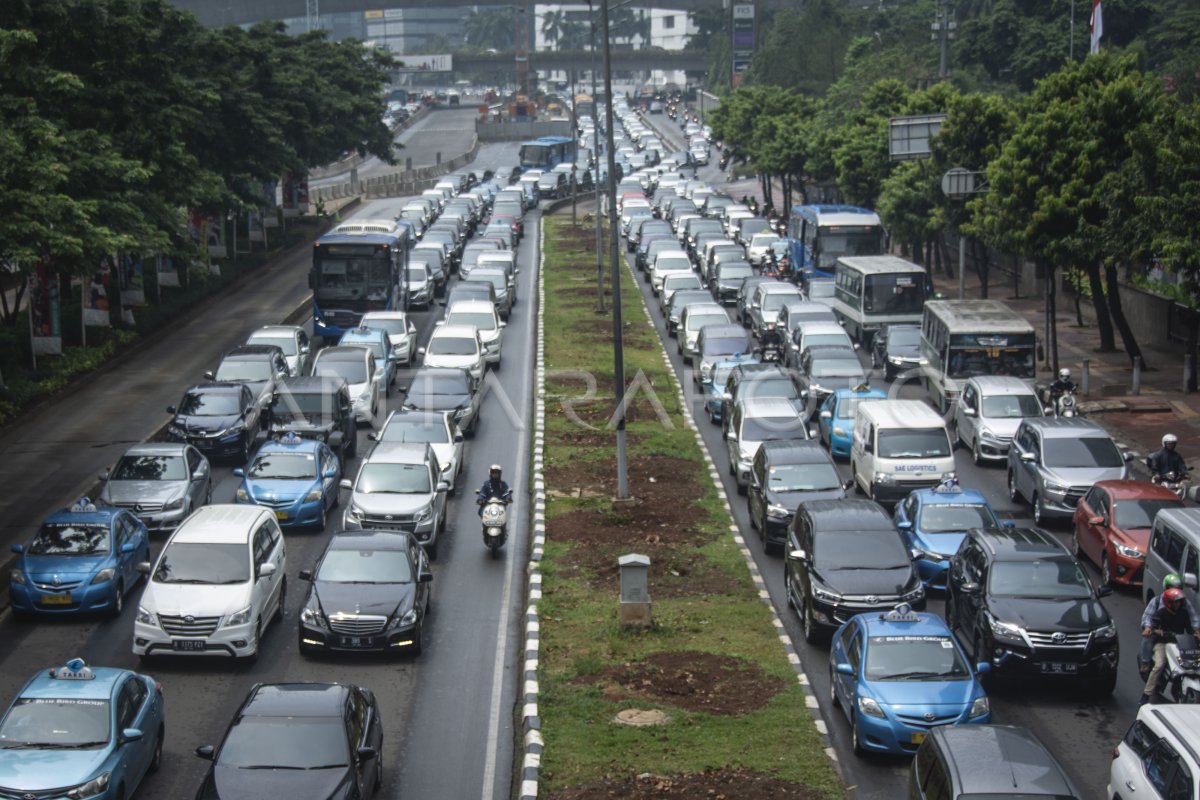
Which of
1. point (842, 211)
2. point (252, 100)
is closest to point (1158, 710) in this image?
point (842, 211)

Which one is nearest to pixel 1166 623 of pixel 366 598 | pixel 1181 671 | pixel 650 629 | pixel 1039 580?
pixel 1181 671

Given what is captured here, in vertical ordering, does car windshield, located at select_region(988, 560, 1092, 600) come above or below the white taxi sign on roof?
below

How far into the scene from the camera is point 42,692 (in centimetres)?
1567

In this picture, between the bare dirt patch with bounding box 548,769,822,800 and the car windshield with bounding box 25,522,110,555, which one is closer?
the bare dirt patch with bounding box 548,769,822,800

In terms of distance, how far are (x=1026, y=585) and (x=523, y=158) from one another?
10087cm

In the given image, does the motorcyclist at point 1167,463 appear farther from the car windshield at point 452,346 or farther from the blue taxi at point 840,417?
the car windshield at point 452,346

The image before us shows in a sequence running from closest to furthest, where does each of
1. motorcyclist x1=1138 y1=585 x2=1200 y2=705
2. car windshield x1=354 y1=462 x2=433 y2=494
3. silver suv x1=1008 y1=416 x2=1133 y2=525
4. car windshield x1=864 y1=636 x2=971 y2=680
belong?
car windshield x1=864 y1=636 x2=971 y2=680 < motorcyclist x1=1138 y1=585 x2=1200 y2=705 < car windshield x1=354 y1=462 x2=433 y2=494 < silver suv x1=1008 y1=416 x2=1133 y2=525

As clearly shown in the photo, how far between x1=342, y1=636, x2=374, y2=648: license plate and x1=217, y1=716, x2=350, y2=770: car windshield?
5068 millimetres

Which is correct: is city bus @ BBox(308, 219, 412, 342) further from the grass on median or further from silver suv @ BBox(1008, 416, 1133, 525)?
silver suv @ BBox(1008, 416, 1133, 525)

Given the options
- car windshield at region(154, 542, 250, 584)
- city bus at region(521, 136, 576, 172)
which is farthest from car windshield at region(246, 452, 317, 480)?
city bus at region(521, 136, 576, 172)

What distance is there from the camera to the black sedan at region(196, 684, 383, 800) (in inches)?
563

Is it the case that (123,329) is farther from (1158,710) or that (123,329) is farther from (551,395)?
(1158,710)

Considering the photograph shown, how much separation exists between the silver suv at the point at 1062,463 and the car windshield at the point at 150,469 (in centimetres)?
1494

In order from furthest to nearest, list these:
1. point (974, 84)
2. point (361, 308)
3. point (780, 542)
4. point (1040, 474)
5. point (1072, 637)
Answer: point (974, 84)
point (361, 308)
point (1040, 474)
point (780, 542)
point (1072, 637)
